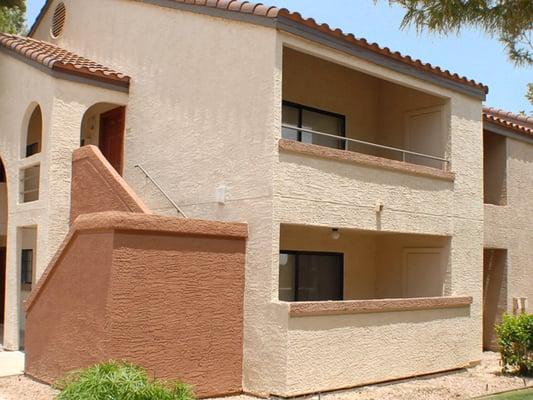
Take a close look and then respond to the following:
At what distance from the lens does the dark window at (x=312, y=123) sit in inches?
572

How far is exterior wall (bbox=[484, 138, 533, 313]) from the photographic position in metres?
17.3

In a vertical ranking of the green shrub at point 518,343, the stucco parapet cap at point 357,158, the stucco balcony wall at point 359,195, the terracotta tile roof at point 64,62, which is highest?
the terracotta tile roof at point 64,62

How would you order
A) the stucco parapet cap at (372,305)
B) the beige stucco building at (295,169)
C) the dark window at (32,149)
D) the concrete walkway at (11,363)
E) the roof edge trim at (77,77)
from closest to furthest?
the stucco parapet cap at (372,305)
the beige stucco building at (295,169)
the concrete walkway at (11,363)
the roof edge trim at (77,77)
the dark window at (32,149)

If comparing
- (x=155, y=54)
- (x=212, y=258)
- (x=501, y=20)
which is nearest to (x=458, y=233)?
(x=501, y=20)

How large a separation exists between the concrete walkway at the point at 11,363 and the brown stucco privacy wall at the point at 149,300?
634 millimetres

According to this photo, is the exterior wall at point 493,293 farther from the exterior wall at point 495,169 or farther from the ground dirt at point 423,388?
the ground dirt at point 423,388

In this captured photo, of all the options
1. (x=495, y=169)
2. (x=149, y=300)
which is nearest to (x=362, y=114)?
(x=495, y=169)

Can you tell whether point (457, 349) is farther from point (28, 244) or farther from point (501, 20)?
point (28, 244)

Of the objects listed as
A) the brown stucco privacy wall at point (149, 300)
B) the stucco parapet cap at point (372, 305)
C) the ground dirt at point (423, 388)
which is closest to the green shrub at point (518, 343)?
the ground dirt at point (423, 388)

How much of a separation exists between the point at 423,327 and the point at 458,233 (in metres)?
2.41

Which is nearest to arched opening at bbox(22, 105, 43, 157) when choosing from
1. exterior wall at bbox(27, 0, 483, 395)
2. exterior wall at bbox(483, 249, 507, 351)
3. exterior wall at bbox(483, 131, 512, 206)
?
exterior wall at bbox(27, 0, 483, 395)

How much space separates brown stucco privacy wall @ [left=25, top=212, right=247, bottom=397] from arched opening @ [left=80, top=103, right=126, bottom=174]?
4.58 m

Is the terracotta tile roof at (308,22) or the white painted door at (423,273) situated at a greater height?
the terracotta tile roof at (308,22)

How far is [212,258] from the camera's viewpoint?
11.4 m
